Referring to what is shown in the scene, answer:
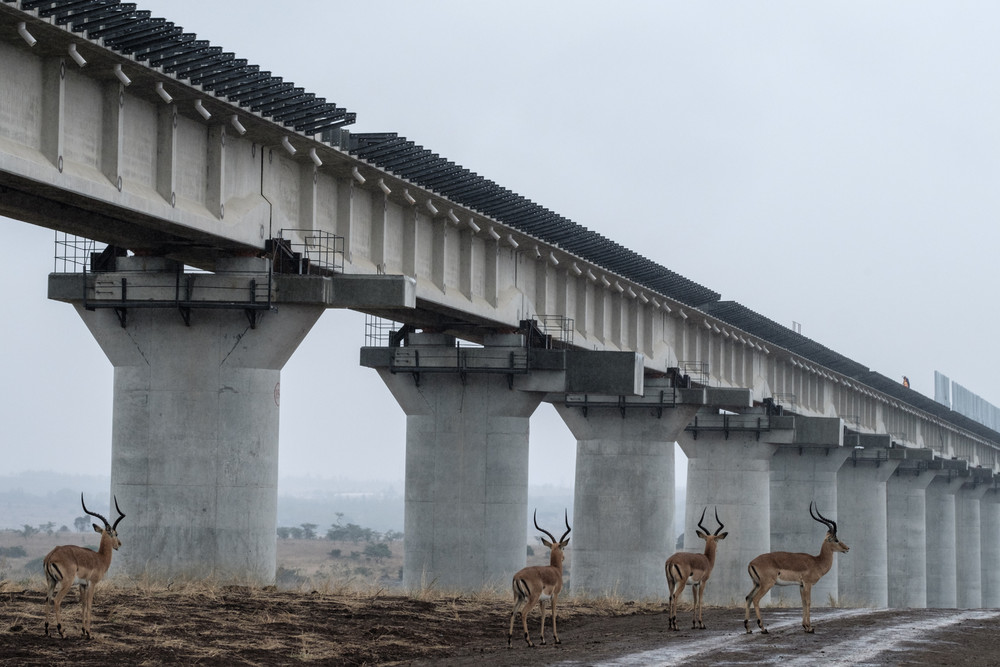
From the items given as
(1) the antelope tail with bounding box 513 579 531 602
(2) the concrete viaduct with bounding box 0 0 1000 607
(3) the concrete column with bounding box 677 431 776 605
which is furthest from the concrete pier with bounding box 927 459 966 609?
(1) the antelope tail with bounding box 513 579 531 602

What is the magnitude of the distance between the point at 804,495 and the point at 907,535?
28865mm

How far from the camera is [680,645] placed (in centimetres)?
2447

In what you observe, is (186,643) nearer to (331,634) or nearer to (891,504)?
(331,634)

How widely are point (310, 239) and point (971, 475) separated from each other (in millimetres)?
104707

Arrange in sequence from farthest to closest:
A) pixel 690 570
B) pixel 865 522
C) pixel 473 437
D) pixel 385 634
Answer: pixel 865 522
pixel 473 437
pixel 690 570
pixel 385 634

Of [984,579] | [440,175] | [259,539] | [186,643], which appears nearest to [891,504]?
[984,579]

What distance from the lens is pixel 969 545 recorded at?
141250 mm

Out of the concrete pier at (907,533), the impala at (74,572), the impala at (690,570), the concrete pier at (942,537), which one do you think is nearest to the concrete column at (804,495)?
the concrete pier at (907,533)

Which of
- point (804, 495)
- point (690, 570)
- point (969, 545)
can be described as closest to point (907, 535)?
point (804, 495)

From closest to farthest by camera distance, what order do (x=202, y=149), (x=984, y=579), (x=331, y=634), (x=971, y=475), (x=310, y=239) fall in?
(x=331, y=634)
(x=202, y=149)
(x=310, y=239)
(x=971, y=475)
(x=984, y=579)

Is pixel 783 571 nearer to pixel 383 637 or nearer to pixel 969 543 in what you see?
pixel 383 637

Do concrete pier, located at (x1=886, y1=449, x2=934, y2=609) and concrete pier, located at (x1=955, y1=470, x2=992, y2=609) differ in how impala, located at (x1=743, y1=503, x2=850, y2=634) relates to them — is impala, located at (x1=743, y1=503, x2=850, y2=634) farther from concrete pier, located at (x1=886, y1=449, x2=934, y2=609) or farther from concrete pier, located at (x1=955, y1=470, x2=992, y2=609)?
concrete pier, located at (x1=955, y1=470, x2=992, y2=609)

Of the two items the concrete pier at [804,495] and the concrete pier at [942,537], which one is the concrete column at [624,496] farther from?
the concrete pier at [942,537]

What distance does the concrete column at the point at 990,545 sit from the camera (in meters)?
142
